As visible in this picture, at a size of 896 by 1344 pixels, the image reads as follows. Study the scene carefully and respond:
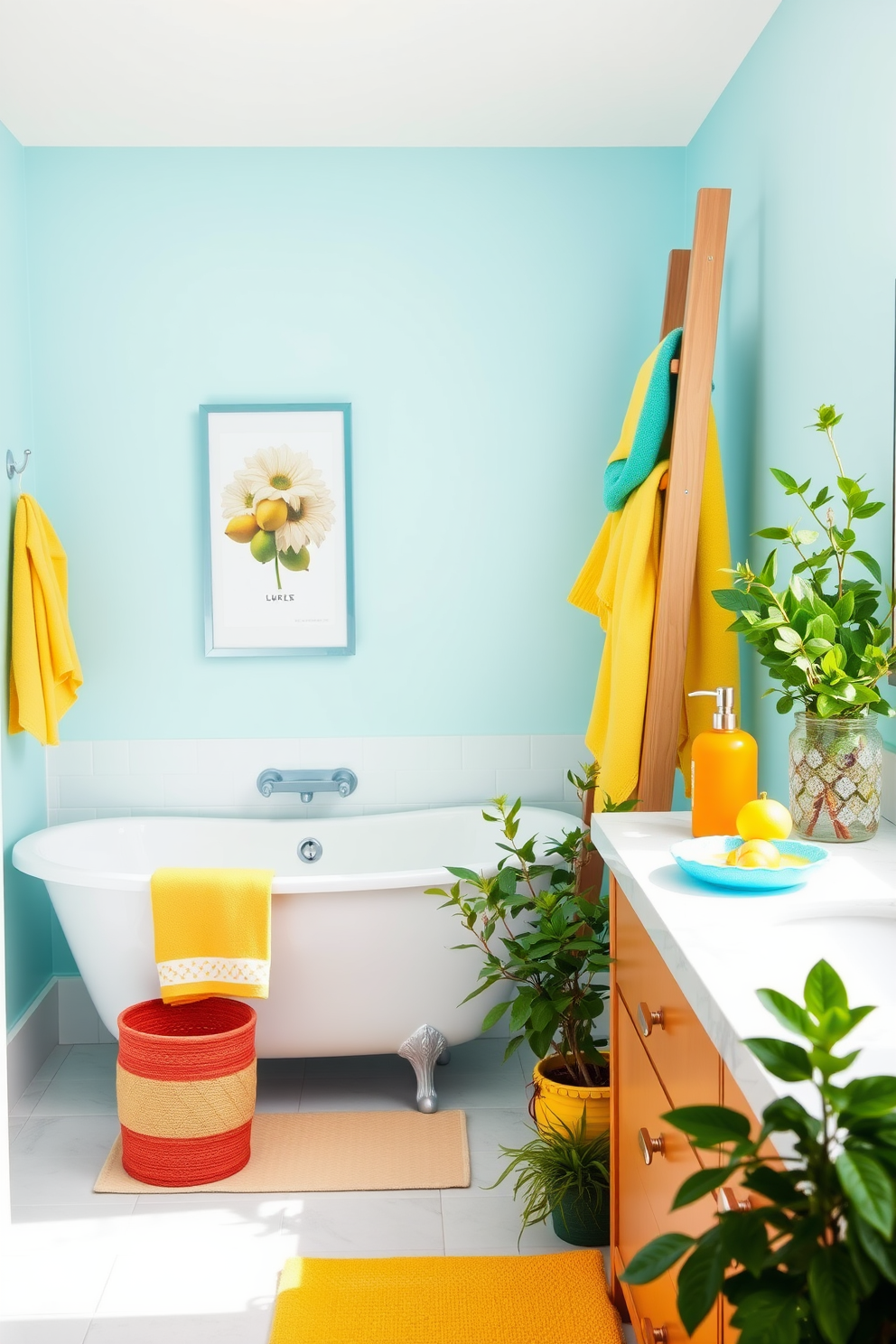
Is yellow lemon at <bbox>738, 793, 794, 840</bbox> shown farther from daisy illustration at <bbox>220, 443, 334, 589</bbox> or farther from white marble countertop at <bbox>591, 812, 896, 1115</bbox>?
daisy illustration at <bbox>220, 443, 334, 589</bbox>

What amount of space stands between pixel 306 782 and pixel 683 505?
1459mm

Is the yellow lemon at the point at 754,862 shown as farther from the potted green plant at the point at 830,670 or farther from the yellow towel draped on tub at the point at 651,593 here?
the yellow towel draped on tub at the point at 651,593

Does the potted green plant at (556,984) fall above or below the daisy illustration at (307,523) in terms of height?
below

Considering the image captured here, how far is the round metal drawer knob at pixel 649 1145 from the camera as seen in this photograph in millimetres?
1491

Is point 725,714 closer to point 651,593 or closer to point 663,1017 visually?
point 663,1017

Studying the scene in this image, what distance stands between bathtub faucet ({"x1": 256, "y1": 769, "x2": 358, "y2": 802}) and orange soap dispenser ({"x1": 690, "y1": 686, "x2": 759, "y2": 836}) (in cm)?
168

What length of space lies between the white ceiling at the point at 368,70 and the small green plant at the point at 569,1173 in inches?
94.8

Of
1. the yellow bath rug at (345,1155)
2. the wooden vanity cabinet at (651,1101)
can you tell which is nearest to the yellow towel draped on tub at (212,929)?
the yellow bath rug at (345,1155)

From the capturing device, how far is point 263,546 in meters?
3.22

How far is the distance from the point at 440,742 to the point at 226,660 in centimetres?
70

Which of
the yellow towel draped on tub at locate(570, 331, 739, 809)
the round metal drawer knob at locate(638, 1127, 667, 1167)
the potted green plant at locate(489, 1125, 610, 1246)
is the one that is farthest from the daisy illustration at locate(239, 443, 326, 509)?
the round metal drawer knob at locate(638, 1127, 667, 1167)

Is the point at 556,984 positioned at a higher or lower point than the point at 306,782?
lower

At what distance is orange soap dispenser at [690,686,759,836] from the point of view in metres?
1.72

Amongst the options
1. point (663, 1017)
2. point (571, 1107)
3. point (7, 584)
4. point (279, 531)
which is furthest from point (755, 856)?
point (7, 584)
